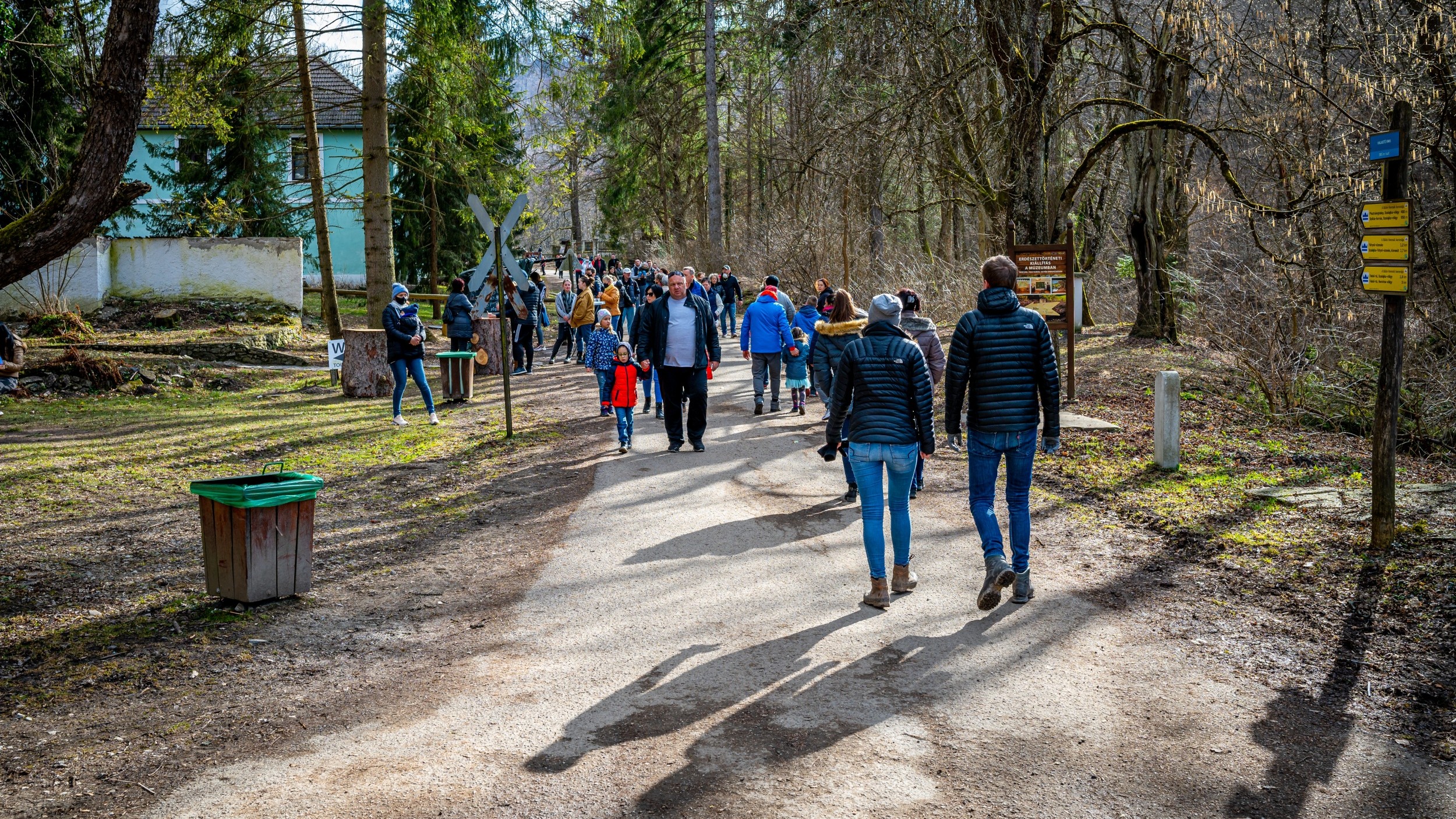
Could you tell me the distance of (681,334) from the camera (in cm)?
1256

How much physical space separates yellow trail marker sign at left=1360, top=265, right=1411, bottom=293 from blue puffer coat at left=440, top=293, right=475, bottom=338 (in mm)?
14059

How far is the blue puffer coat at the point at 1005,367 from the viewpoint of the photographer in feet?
21.9

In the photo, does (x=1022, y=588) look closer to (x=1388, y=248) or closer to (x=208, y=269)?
(x=1388, y=248)

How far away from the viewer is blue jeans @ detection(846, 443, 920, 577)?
22.3 feet

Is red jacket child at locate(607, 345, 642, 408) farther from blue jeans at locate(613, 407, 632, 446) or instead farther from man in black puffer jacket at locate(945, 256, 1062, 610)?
man in black puffer jacket at locate(945, 256, 1062, 610)

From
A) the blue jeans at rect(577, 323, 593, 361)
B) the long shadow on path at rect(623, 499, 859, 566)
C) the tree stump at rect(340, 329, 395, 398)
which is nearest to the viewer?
the long shadow on path at rect(623, 499, 859, 566)

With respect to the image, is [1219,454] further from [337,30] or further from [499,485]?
[337,30]

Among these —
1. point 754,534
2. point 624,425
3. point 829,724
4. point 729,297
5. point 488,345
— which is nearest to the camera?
point 829,724

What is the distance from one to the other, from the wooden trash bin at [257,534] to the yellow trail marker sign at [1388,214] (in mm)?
7153

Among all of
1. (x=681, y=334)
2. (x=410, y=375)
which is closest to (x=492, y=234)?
(x=681, y=334)

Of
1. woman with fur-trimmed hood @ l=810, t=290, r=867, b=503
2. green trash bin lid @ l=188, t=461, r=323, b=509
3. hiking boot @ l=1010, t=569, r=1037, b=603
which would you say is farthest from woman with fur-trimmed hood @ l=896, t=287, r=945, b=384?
green trash bin lid @ l=188, t=461, r=323, b=509

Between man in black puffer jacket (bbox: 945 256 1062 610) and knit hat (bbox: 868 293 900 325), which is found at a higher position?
knit hat (bbox: 868 293 900 325)

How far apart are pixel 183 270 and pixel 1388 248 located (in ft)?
88.3

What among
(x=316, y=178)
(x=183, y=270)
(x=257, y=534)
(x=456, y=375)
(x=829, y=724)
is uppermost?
(x=316, y=178)
